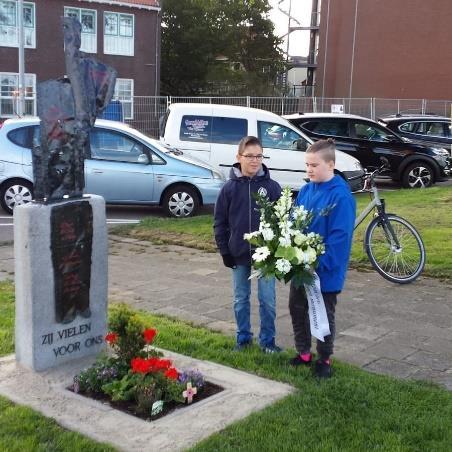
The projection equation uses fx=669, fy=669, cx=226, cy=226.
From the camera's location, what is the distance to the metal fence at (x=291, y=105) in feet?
84.0

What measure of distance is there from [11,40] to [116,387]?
30662 millimetres

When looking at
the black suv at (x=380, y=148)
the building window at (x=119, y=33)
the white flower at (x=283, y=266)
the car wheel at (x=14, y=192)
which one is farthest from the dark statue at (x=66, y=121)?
the building window at (x=119, y=33)

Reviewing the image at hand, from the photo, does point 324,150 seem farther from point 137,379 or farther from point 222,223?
point 137,379

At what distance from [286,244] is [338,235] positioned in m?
0.39

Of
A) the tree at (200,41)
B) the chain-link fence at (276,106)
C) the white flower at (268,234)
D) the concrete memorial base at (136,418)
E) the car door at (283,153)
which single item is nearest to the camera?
the concrete memorial base at (136,418)

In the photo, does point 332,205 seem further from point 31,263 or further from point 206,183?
point 206,183

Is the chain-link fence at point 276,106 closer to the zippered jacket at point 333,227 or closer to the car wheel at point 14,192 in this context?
the car wheel at point 14,192

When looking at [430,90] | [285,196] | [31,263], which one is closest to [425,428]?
[285,196]

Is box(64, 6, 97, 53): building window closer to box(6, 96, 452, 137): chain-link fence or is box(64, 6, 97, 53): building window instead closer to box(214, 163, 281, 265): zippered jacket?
box(6, 96, 452, 137): chain-link fence

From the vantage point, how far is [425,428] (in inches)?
143

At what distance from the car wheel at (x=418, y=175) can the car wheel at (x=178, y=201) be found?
19.8ft

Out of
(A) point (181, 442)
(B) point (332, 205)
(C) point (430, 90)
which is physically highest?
(C) point (430, 90)

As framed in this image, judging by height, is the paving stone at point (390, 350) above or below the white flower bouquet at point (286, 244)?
below

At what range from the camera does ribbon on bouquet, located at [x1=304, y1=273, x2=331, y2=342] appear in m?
4.27
